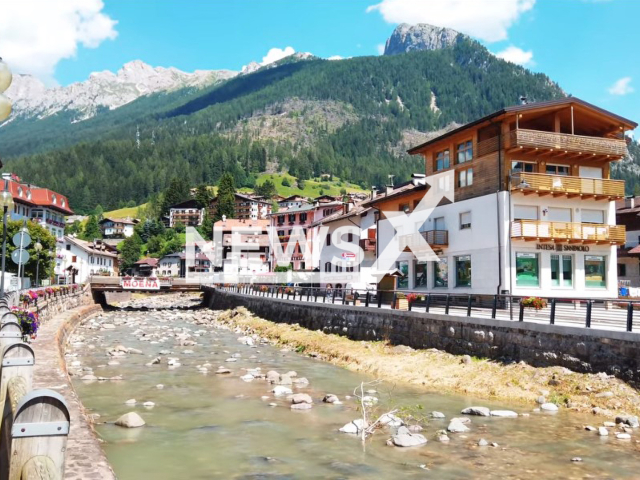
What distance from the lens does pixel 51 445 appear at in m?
3.89

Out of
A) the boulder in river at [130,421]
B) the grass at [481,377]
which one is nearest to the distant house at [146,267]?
the grass at [481,377]

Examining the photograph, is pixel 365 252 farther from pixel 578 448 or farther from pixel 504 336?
pixel 578 448

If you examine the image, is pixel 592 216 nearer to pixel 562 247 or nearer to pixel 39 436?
pixel 562 247

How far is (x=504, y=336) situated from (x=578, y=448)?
27.8ft

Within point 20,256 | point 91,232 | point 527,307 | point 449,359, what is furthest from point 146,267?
point 527,307

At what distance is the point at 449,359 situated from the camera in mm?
21406

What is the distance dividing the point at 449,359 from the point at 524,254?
49.7 ft

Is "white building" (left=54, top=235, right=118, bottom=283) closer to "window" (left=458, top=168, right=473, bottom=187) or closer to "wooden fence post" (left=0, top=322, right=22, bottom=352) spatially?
"window" (left=458, top=168, right=473, bottom=187)

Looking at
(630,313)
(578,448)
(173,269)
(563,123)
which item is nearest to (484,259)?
(563,123)

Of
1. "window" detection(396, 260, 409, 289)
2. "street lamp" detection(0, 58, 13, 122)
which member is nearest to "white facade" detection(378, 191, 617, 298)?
"window" detection(396, 260, 409, 289)

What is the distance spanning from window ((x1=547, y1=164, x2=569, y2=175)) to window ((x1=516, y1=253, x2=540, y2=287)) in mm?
5577

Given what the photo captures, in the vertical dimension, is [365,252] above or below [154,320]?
above

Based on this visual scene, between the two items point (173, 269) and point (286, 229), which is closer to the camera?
point (286, 229)

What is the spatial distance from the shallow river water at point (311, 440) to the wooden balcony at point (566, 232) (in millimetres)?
17373
